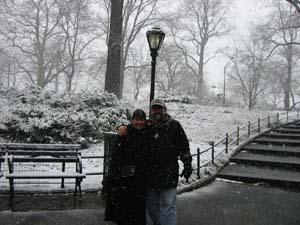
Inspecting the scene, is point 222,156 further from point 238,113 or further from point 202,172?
point 238,113

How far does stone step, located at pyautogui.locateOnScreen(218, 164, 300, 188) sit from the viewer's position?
9.06m

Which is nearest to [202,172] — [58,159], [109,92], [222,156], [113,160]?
[222,156]

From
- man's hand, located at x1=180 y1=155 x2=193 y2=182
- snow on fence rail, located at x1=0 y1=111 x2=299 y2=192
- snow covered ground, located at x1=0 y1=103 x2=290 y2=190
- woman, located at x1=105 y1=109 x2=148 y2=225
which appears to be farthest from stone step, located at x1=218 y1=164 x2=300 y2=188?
woman, located at x1=105 y1=109 x2=148 y2=225

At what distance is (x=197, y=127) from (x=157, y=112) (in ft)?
43.0

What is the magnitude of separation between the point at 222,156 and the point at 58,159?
6.10 meters

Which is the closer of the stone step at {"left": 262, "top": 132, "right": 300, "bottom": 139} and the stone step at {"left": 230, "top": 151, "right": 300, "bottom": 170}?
the stone step at {"left": 230, "top": 151, "right": 300, "bottom": 170}

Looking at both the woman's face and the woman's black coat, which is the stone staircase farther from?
the woman's face

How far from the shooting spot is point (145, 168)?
4664 millimetres

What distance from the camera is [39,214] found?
5.90m

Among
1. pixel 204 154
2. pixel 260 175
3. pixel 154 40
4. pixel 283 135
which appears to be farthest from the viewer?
pixel 283 135

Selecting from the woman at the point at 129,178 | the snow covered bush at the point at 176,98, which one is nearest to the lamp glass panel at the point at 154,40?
the woman at the point at 129,178

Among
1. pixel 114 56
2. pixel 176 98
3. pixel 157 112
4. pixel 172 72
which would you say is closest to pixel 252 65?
pixel 172 72

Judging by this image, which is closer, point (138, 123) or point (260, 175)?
point (138, 123)

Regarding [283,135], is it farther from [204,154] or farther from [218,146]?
[204,154]
